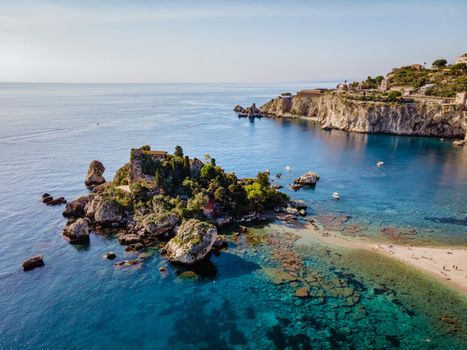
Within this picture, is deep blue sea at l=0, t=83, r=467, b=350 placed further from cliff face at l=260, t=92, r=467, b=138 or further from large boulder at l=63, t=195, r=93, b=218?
cliff face at l=260, t=92, r=467, b=138

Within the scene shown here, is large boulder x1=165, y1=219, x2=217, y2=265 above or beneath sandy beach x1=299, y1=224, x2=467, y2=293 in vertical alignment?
above

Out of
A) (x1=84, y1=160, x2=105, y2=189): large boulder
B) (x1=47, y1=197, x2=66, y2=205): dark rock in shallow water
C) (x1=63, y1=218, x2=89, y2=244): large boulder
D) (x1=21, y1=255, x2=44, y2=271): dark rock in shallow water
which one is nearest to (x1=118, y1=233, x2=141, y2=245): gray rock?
(x1=63, y1=218, x2=89, y2=244): large boulder

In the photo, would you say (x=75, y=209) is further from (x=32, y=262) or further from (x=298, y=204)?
(x=298, y=204)

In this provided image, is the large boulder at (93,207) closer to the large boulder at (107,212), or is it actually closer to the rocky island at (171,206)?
the rocky island at (171,206)

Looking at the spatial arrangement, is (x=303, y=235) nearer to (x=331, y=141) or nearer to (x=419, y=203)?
(x=419, y=203)

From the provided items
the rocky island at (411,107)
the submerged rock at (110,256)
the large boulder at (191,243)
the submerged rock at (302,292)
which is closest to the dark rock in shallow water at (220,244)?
the large boulder at (191,243)

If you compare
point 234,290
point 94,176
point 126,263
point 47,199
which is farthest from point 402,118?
point 47,199
